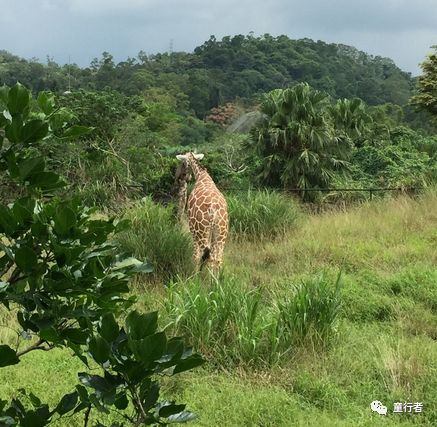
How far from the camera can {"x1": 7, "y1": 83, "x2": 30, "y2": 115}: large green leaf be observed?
1.13 meters

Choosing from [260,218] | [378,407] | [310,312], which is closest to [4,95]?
[378,407]

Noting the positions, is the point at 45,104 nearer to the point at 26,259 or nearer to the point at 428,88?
the point at 26,259

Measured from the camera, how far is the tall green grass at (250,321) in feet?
11.8

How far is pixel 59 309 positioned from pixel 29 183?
0.26 m

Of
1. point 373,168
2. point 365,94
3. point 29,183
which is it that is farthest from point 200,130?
point 29,183

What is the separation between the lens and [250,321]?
146 inches

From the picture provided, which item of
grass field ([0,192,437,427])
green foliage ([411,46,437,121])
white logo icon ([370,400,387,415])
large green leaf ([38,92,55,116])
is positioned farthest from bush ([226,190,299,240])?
green foliage ([411,46,437,121])

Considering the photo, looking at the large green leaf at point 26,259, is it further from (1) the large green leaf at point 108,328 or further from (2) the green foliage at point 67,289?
(1) the large green leaf at point 108,328

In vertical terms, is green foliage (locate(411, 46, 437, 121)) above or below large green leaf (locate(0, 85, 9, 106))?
above

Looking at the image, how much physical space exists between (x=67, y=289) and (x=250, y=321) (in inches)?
106

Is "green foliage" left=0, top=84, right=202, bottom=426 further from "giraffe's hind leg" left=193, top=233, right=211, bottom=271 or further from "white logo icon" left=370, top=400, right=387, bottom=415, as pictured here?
"giraffe's hind leg" left=193, top=233, right=211, bottom=271

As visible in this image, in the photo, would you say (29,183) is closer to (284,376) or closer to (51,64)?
(284,376)

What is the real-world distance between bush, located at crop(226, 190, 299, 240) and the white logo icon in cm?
391

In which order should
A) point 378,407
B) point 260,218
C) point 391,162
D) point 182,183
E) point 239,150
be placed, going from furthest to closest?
point 239,150, point 391,162, point 260,218, point 182,183, point 378,407
